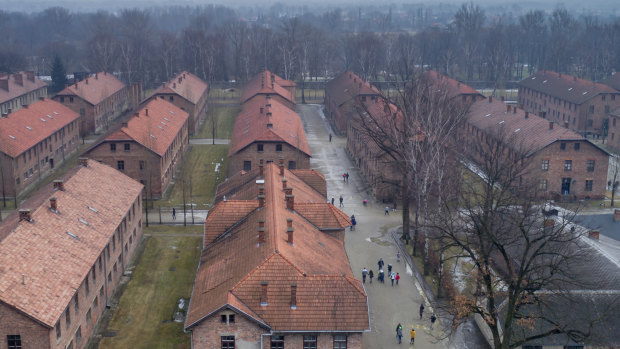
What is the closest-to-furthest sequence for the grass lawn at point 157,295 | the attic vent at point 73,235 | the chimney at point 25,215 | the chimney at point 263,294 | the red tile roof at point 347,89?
1. the chimney at point 263,294
2. the chimney at point 25,215
3. the attic vent at point 73,235
4. the grass lawn at point 157,295
5. the red tile roof at point 347,89

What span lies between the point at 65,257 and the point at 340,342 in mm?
16230

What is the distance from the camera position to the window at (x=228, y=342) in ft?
114

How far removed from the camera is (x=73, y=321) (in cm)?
3584

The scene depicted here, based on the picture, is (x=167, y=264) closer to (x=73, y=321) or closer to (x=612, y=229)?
(x=73, y=321)

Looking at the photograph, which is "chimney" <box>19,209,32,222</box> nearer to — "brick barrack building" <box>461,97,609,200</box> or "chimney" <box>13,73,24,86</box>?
"brick barrack building" <box>461,97,609,200</box>

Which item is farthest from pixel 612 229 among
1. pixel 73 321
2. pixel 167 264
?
pixel 73 321

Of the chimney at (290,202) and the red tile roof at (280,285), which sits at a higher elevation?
the chimney at (290,202)

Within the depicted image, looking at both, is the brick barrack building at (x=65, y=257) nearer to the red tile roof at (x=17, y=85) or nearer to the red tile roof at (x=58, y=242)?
the red tile roof at (x=58, y=242)

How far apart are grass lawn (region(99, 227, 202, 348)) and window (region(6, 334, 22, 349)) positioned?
7445mm

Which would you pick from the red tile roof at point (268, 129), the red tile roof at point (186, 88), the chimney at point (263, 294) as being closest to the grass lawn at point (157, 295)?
the chimney at point (263, 294)

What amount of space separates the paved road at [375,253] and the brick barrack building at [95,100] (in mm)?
34214

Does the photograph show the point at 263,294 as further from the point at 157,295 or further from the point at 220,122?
the point at 220,122

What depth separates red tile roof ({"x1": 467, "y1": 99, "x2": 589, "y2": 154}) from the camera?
69.4m

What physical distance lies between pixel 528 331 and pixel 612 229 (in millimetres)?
19370
